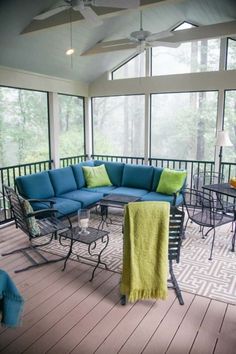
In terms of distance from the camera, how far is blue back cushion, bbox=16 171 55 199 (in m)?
4.57

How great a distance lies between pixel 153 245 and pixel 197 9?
170 inches

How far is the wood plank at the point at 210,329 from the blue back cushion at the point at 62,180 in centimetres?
321

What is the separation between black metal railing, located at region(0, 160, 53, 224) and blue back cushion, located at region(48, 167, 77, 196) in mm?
704

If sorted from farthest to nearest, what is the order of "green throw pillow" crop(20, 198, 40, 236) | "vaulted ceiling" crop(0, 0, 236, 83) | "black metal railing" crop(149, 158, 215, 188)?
"black metal railing" crop(149, 158, 215, 188)
"vaulted ceiling" crop(0, 0, 236, 83)
"green throw pillow" crop(20, 198, 40, 236)

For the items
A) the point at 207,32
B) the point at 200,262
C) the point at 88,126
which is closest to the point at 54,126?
the point at 88,126

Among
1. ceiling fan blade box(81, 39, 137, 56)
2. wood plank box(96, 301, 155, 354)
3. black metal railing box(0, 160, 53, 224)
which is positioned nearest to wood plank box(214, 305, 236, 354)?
wood plank box(96, 301, 155, 354)

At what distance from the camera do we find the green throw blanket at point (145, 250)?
8.45 ft

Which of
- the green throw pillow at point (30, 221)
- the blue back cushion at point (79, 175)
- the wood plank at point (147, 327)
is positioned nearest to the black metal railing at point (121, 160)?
the blue back cushion at point (79, 175)

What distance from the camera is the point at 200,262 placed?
364cm

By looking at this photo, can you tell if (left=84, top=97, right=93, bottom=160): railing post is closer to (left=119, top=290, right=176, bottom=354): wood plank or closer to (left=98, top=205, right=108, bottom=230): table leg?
(left=98, top=205, right=108, bottom=230): table leg

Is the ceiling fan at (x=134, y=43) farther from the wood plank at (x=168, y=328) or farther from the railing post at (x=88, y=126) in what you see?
the wood plank at (x=168, y=328)

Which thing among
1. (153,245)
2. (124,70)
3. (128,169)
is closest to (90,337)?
(153,245)

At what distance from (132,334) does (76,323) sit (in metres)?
0.50

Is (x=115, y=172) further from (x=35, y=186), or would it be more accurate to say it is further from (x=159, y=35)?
(x=159, y=35)
